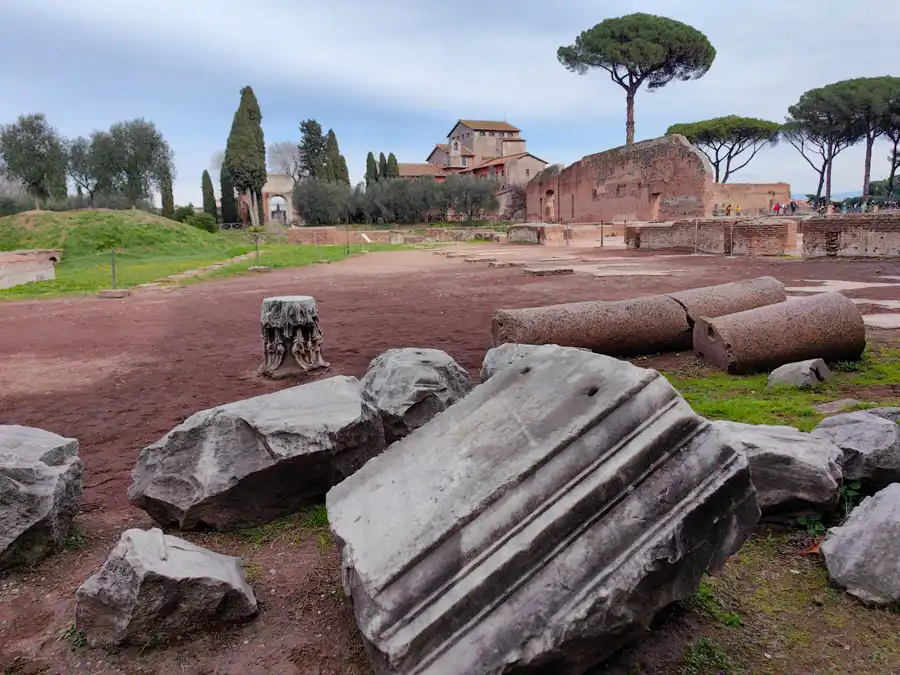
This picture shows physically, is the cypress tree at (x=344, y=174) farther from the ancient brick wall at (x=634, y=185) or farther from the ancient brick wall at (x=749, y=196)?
the ancient brick wall at (x=749, y=196)

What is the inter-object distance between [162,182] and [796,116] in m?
46.1

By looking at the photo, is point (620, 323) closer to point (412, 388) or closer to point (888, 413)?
point (888, 413)

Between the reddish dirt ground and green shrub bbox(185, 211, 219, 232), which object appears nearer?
the reddish dirt ground

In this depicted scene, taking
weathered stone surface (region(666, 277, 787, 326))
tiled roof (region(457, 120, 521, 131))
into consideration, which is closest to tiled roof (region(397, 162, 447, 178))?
tiled roof (region(457, 120, 521, 131))

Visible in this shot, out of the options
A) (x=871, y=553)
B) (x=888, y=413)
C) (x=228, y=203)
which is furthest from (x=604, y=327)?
(x=228, y=203)

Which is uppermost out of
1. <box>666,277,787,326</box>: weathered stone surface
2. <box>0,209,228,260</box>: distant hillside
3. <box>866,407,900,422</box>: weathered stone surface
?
<box>0,209,228,260</box>: distant hillside

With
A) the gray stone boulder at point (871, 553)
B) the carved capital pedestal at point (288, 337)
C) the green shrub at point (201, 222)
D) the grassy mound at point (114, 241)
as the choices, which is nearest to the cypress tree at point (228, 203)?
the green shrub at point (201, 222)

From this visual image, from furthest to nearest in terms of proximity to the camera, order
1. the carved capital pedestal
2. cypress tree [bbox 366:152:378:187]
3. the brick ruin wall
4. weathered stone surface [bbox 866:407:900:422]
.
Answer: cypress tree [bbox 366:152:378:187] → the brick ruin wall → the carved capital pedestal → weathered stone surface [bbox 866:407:900:422]

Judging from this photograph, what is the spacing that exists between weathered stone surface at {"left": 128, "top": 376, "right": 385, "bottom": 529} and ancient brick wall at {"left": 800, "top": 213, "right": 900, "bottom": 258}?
51.5ft

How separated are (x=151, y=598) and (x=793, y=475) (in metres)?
2.63

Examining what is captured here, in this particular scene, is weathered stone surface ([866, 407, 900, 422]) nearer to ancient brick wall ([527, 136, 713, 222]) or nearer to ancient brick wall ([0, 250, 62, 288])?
ancient brick wall ([0, 250, 62, 288])

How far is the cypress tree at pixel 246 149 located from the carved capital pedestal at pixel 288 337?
40.5 metres

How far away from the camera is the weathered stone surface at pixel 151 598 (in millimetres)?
2111

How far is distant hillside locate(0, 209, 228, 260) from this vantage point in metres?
24.8
